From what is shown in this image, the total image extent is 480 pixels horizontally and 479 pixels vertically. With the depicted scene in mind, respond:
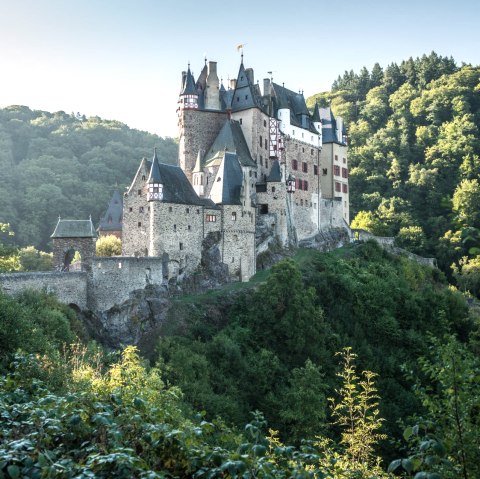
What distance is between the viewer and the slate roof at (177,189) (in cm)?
4394

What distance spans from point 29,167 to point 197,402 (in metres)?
55.7

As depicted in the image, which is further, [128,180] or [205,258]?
[128,180]

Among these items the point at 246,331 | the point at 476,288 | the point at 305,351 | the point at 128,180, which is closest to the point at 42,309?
the point at 246,331

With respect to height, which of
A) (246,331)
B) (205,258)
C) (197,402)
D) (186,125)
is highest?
(186,125)

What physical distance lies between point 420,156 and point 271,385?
56.5 metres

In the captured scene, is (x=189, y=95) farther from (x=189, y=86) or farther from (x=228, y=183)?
(x=228, y=183)

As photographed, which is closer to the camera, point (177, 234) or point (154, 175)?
point (154, 175)

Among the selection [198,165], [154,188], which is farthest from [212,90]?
[154,188]

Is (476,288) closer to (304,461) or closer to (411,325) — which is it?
(411,325)

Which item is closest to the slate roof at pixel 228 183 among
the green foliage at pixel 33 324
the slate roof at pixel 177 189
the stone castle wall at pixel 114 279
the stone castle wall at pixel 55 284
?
the slate roof at pixel 177 189

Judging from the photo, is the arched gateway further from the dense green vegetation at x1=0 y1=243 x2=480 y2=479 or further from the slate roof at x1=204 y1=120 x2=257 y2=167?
the slate roof at x1=204 y1=120 x2=257 y2=167

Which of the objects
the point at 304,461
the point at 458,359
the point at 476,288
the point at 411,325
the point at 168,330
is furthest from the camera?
the point at 476,288

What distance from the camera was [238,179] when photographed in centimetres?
4831

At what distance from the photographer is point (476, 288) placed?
67250mm
